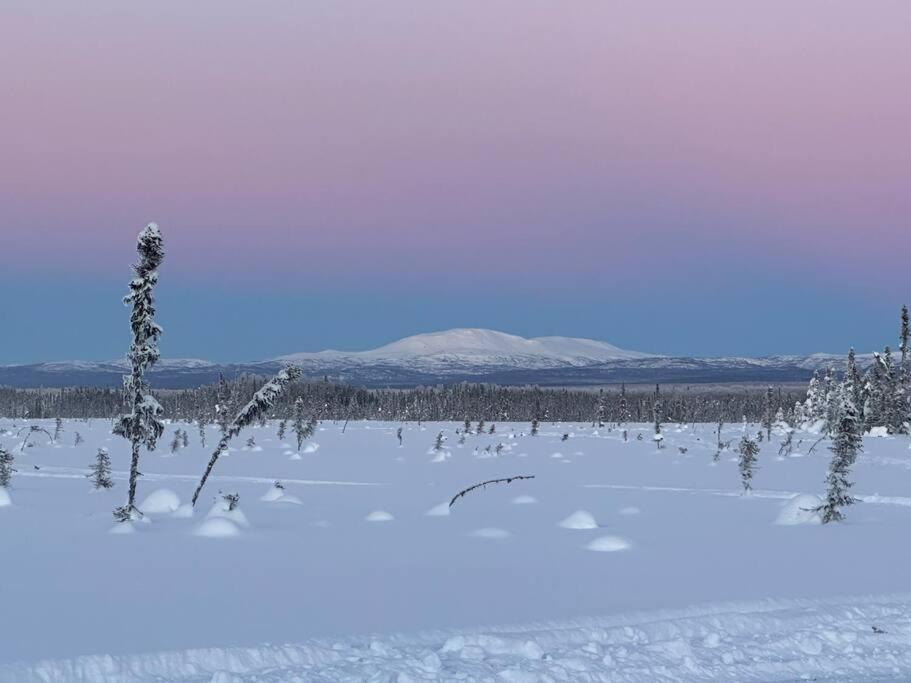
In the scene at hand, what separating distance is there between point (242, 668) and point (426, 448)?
152 ft

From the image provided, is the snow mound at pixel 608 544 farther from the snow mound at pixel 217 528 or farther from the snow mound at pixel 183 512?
the snow mound at pixel 183 512

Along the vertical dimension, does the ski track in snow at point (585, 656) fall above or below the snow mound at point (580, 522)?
above

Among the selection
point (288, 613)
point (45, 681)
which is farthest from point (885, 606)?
point (45, 681)

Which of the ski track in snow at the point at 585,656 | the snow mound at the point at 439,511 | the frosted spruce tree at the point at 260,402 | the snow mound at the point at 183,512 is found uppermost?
the frosted spruce tree at the point at 260,402

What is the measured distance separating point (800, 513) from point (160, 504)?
15.5 meters

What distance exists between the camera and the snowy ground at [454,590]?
9.93 metres

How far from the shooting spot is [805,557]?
1703 centimetres

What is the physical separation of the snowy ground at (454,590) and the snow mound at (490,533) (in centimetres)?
4

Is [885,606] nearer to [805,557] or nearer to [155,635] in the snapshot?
[805,557]

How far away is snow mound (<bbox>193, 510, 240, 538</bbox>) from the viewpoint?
18.9 metres

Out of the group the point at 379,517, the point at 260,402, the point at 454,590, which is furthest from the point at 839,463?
the point at 260,402

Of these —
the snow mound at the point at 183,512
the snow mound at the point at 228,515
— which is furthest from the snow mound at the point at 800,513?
the snow mound at the point at 183,512

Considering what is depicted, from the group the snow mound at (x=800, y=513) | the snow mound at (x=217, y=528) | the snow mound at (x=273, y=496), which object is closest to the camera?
the snow mound at (x=217, y=528)

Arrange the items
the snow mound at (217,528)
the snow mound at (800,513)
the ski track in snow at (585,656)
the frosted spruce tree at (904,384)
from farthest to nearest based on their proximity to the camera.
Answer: the frosted spruce tree at (904,384), the snow mound at (800,513), the snow mound at (217,528), the ski track in snow at (585,656)
